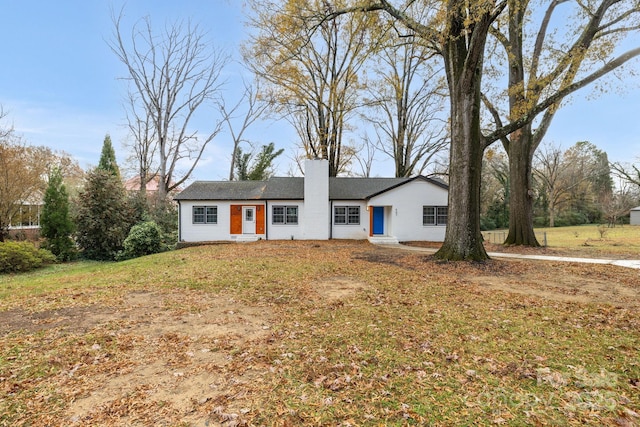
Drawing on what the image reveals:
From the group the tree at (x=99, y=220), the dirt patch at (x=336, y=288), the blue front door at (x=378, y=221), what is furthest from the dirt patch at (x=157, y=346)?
the blue front door at (x=378, y=221)

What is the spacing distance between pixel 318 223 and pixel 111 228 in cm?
1281

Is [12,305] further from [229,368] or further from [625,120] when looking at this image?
[625,120]

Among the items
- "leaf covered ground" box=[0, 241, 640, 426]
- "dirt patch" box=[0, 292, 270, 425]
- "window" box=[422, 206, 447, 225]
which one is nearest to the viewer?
"leaf covered ground" box=[0, 241, 640, 426]

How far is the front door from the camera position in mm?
20719

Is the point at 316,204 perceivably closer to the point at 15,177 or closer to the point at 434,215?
the point at 434,215

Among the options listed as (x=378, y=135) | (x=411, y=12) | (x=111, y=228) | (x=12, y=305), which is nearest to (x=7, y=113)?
(x=111, y=228)

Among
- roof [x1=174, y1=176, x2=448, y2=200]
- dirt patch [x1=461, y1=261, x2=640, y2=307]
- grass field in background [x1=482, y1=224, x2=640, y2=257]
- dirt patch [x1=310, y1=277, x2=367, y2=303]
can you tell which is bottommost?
dirt patch [x1=310, y1=277, x2=367, y2=303]

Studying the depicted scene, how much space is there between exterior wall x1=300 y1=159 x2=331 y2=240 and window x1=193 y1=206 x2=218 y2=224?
6.31 m

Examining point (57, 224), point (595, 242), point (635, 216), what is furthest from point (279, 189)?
point (635, 216)

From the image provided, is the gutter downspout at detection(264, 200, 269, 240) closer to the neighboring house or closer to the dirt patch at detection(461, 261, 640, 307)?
the dirt patch at detection(461, 261, 640, 307)

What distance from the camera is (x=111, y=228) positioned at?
17.9 m

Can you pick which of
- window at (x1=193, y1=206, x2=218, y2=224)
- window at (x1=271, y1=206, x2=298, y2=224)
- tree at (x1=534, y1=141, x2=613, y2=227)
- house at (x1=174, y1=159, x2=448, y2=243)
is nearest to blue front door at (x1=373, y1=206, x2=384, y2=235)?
house at (x1=174, y1=159, x2=448, y2=243)

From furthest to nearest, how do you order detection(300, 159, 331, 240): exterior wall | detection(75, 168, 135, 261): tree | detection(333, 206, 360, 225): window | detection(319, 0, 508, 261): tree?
1. detection(333, 206, 360, 225): window
2. detection(300, 159, 331, 240): exterior wall
3. detection(75, 168, 135, 261): tree
4. detection(319, 0, 508, 261): tree

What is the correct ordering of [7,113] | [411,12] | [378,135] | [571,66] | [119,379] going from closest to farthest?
[119,379] → [571,66] → [411,12] → [7,113] → [378,135]
